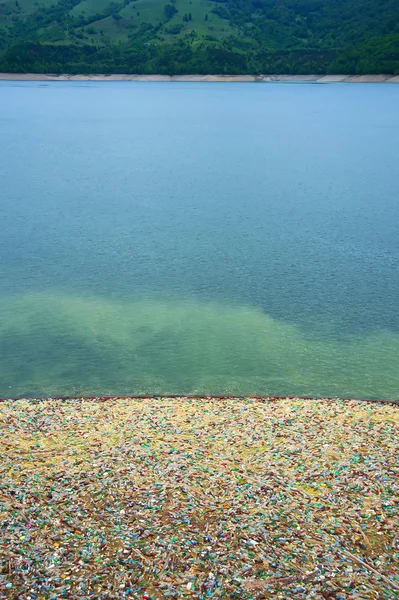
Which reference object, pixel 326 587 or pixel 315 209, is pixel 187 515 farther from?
pixel 315 209

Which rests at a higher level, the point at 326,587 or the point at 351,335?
the point at 326,587

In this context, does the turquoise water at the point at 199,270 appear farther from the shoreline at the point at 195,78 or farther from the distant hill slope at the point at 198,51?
the shoreline at the point at 195,78

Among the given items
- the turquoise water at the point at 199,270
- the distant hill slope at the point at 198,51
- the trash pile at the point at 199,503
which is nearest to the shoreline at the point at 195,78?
the distant hill slope at the point at 198,51

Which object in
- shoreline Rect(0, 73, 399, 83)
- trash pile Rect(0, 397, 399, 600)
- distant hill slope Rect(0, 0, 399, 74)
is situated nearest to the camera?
trash pile Rect(0, 397, 399, 600)

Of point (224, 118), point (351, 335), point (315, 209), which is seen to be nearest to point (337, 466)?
point (351, 335)

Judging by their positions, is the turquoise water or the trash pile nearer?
the trash pile

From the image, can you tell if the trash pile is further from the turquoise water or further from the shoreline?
the shoreline

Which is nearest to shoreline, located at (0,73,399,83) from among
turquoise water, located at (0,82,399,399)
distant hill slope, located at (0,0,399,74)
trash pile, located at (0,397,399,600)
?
distant hill slope, located at (0,0,399,74)
